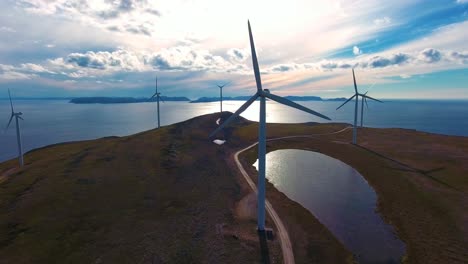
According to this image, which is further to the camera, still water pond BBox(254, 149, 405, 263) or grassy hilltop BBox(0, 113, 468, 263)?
still water pond BBox(254, 149, 405, 263)

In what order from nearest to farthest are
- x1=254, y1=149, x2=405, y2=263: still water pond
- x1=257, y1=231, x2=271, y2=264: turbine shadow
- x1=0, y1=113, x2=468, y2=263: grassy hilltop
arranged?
1. x1=257, y1=231, x2=271, y2=264: turbine shadow
2. x1=0, y1=113, x2=468, y2=263: grassy hilltop
3. x1=254, y1=149, x2=405, y2=263: still water pond

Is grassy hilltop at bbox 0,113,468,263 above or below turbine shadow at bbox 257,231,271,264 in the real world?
above

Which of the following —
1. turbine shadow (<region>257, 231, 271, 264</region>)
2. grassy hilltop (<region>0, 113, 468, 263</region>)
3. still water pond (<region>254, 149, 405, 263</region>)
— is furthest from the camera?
still water pond (<region>254, 149, 405, 263</region>)

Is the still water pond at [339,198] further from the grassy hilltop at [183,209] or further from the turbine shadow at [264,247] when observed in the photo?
the turbine shadow at [264,247]

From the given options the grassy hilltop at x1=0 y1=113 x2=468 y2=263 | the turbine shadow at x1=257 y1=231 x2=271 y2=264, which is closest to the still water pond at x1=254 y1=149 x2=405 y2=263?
the grassy hilltop at x1=0 y1=113 x2=468 y2=263

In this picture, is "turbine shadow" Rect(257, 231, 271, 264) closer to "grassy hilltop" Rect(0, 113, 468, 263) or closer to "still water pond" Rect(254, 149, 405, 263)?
"grassy hilltop" Rect(0, 113, 468, 263)

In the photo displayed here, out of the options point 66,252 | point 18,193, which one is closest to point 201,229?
point 66,252
